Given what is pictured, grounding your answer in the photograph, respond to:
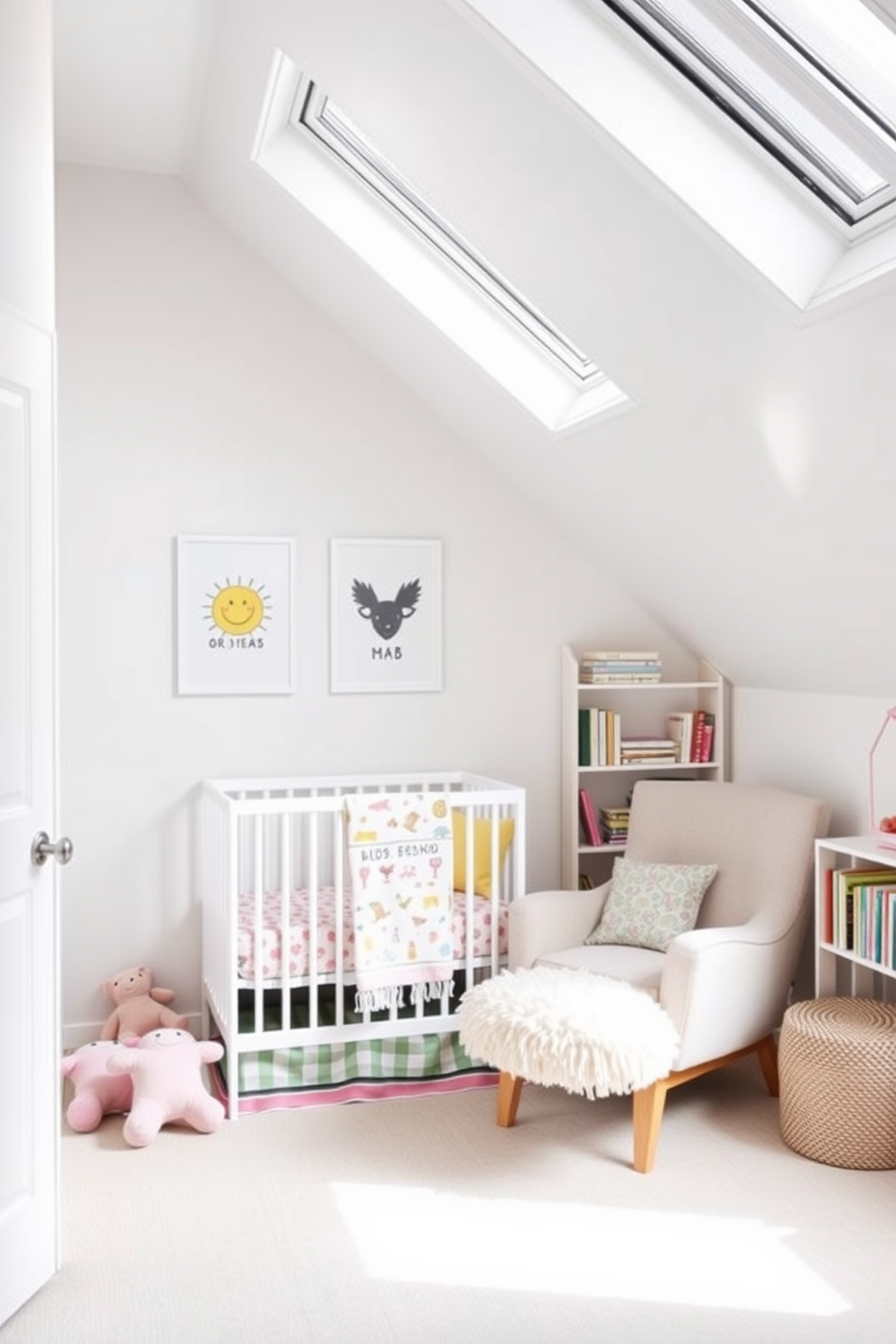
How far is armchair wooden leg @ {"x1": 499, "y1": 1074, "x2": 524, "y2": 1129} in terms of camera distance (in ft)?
11.1

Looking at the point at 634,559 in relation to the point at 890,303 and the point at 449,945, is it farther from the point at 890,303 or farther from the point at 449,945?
the point at 890,303

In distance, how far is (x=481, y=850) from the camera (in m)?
4.05

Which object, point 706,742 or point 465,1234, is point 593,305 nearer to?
point 706,742

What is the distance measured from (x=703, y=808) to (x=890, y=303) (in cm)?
201

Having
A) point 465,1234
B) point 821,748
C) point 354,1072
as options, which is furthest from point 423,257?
point 465,1234

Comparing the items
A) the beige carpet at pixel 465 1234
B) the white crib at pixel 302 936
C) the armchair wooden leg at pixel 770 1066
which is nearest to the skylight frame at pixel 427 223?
the white crib at pixel 302 936

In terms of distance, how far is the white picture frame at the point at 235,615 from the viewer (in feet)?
13.6

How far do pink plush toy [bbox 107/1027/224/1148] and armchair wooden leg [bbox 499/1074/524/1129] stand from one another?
77 centimetres

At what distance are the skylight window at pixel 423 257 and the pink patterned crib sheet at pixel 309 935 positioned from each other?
153cm

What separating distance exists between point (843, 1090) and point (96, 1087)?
199cm

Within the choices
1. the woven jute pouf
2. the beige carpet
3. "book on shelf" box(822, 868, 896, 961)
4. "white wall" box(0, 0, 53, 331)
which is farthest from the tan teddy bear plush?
"white wall" box(0, 0, 53, 331)

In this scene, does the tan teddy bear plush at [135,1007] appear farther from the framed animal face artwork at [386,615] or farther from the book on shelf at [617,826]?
the book on shelf at [617,826]

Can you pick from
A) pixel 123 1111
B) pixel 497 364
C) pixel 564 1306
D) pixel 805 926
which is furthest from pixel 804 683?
pixel 123 1111

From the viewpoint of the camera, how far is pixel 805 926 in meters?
3.78
